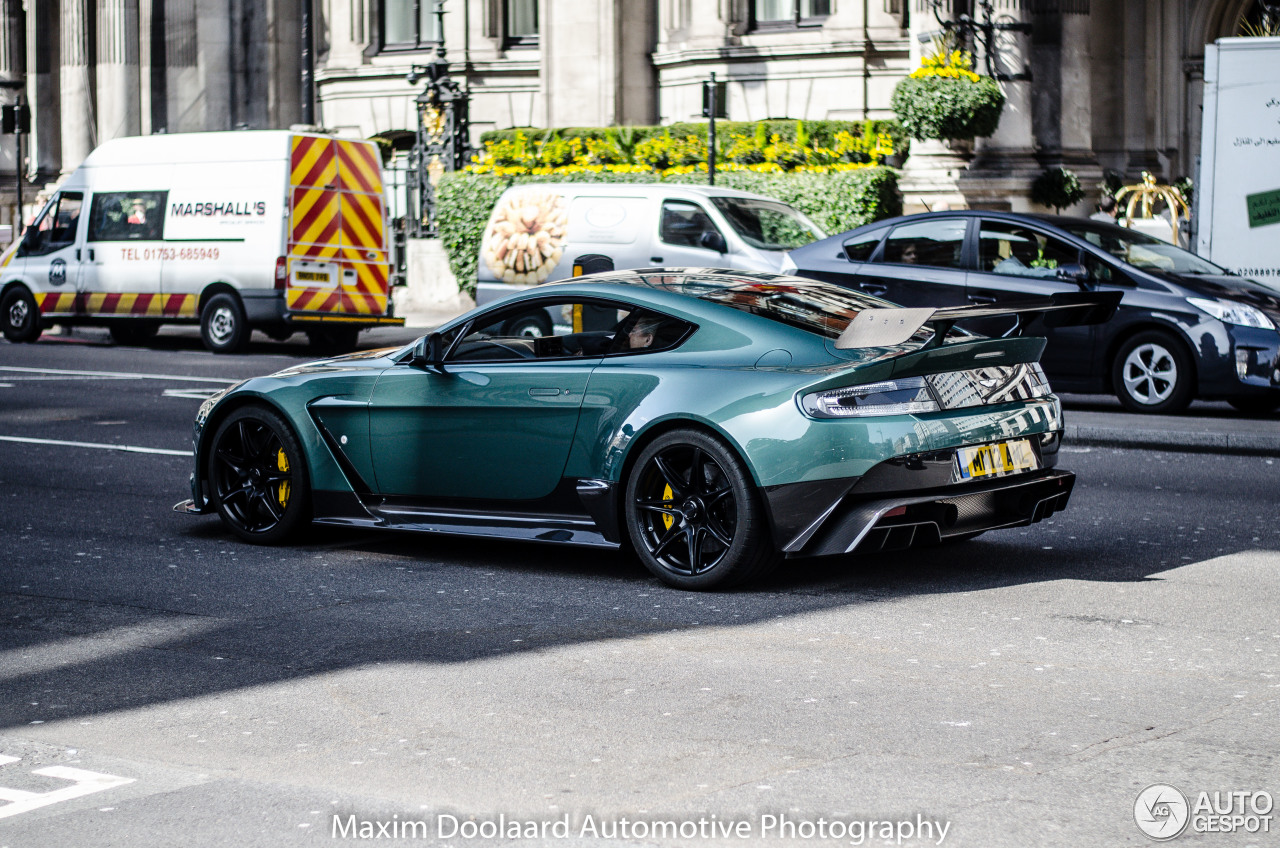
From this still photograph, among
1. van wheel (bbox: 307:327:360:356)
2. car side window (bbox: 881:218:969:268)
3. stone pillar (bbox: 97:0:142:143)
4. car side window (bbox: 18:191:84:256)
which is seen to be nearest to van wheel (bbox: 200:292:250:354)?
van wheel (bbox: 307:327:360:356)

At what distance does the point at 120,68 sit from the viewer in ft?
120

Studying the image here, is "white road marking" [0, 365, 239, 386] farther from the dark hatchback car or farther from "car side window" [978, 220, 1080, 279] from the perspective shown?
"car side window" [978, 220, 1080, 279]

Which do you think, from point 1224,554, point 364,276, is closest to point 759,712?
point 1224,554

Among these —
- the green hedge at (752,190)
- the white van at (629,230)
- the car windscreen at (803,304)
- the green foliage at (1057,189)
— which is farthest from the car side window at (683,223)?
the car windscreen at (803,304)

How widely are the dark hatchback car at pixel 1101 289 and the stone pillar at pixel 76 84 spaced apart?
26.5 meters

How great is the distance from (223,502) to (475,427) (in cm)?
159

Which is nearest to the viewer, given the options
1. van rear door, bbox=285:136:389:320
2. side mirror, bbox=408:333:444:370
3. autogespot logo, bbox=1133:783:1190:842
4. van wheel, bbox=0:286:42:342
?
autogespot logo, bbox=1133:783:1190:842

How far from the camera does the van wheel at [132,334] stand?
25562mm

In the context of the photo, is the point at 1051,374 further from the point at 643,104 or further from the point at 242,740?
the point at 643,104

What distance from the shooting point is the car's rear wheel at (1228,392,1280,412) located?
14.1 m

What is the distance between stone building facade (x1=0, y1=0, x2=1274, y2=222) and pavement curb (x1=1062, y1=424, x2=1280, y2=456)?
38.8ft

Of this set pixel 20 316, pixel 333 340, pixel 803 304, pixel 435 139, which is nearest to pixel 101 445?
pixel 803 304

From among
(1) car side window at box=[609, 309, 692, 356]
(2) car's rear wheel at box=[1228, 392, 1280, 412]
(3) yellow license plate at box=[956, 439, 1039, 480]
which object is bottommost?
(2) car's rear wheel at box=[1228, 392, 1280, 412]

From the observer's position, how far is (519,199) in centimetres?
1981
